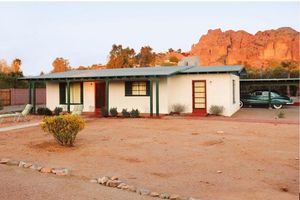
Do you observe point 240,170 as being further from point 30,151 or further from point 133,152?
point 30,151

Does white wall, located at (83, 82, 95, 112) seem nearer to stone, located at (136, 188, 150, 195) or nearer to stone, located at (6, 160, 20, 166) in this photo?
stone, located at (6, 160, 20, 166)

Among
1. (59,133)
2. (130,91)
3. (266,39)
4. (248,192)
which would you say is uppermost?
(266,39)

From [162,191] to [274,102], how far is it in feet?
73.1

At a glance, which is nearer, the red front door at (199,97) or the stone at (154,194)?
the stone at (154,194)

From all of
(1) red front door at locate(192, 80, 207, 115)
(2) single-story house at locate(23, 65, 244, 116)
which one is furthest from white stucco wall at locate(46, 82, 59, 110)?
(1) red front door at locate(192, 80, 207, 115)

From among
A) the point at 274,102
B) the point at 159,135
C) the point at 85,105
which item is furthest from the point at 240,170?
the point at 274,102

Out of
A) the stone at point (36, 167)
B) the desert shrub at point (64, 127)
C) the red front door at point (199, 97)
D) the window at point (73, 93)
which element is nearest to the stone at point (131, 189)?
the stone at point (36, 167)

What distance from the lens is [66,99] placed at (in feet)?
77.6

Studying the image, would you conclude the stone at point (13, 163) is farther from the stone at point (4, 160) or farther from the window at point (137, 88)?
the window at point (137, 88)

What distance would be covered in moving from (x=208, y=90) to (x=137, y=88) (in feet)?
14.7

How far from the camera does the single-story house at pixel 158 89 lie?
20.0 meters

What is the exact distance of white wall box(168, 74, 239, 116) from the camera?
65.6 ft

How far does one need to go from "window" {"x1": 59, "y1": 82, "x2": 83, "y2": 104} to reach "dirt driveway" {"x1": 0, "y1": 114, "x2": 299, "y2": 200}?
8572mm

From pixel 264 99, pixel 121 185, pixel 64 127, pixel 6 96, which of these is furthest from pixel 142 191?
pixel 6 96
